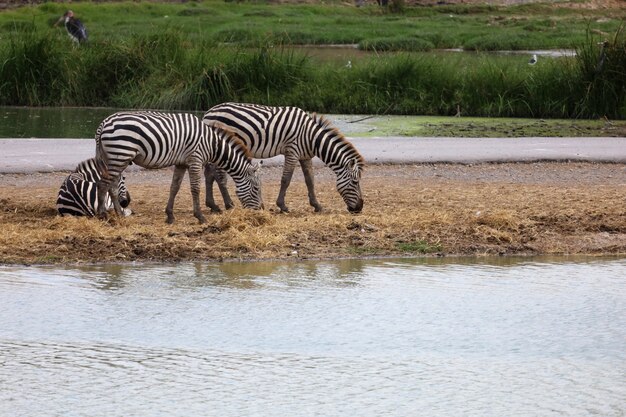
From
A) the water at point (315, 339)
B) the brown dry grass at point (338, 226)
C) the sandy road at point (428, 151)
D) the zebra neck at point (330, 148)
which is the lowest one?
the water at point (315, 339)

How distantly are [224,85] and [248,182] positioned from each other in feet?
35.2

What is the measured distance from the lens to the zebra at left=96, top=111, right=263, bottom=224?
11391 mm

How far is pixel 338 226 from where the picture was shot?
11477 mm

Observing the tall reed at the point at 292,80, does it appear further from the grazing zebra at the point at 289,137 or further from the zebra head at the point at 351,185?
the zebra head at the point at 351,185

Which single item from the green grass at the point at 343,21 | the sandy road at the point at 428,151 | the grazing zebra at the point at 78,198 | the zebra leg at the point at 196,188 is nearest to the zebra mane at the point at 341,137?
the zebra leg at the point at 196,188

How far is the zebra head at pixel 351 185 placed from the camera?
41.0 feet

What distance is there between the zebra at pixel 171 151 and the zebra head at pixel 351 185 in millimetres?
1022

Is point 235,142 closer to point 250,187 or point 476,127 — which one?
point 250,187

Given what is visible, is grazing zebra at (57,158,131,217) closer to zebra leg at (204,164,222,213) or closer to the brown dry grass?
the brown dry grass

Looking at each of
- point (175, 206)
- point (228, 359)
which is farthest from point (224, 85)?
point (228, 359)

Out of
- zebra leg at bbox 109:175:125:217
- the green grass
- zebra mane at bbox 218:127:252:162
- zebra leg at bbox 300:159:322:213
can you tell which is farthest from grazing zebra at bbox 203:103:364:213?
the green grass

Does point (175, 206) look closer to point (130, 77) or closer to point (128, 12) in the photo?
point (130, 77)

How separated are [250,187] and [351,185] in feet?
3.96

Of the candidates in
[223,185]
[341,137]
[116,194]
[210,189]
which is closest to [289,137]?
[341,137]
